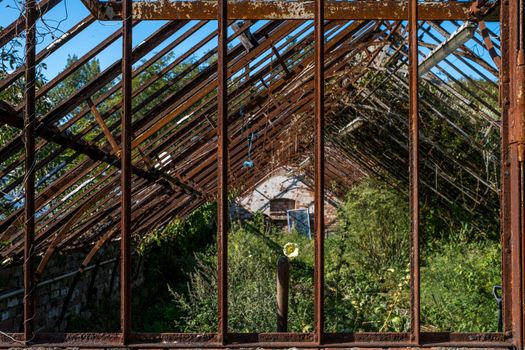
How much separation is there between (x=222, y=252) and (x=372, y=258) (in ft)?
21.9

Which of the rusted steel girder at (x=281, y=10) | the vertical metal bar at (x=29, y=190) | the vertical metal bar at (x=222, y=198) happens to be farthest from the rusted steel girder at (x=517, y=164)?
the vertical metal bar at (x=29, y=190)

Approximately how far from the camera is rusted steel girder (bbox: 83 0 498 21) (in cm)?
296

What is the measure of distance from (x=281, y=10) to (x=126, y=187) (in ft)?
4.74

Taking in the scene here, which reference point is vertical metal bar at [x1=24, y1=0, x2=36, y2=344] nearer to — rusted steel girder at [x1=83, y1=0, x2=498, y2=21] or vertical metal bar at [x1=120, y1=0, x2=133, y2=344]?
vertical metal bar at [x1=120, y1=0, x2=133, y2=344]

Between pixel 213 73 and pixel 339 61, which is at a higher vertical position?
pixel 339 61

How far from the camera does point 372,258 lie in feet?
28.6

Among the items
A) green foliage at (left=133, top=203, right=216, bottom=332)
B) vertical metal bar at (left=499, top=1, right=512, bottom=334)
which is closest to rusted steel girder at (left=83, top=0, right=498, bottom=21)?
vertical metal bar at (left=499, top=1, right=512, bottom=334)

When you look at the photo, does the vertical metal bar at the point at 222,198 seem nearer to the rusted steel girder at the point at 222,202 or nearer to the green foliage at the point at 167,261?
the rusted steel girder at the point at 222,202

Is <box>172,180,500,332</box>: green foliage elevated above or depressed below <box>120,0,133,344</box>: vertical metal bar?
below

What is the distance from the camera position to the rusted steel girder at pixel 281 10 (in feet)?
9.70

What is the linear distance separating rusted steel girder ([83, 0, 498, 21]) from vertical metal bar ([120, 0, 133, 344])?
0.45 m

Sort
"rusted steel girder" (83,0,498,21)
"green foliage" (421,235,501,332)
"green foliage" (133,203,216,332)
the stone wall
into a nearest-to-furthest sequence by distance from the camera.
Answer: "rusted steel girder" (83,0,498,21), "green foliage" (421,235,501,332), the stone wall, "green foliage" (133,203,216,332)

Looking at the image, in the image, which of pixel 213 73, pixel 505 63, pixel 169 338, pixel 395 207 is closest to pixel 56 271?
pixel 213 73

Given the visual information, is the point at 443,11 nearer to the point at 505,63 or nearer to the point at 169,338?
the point at 505,63
